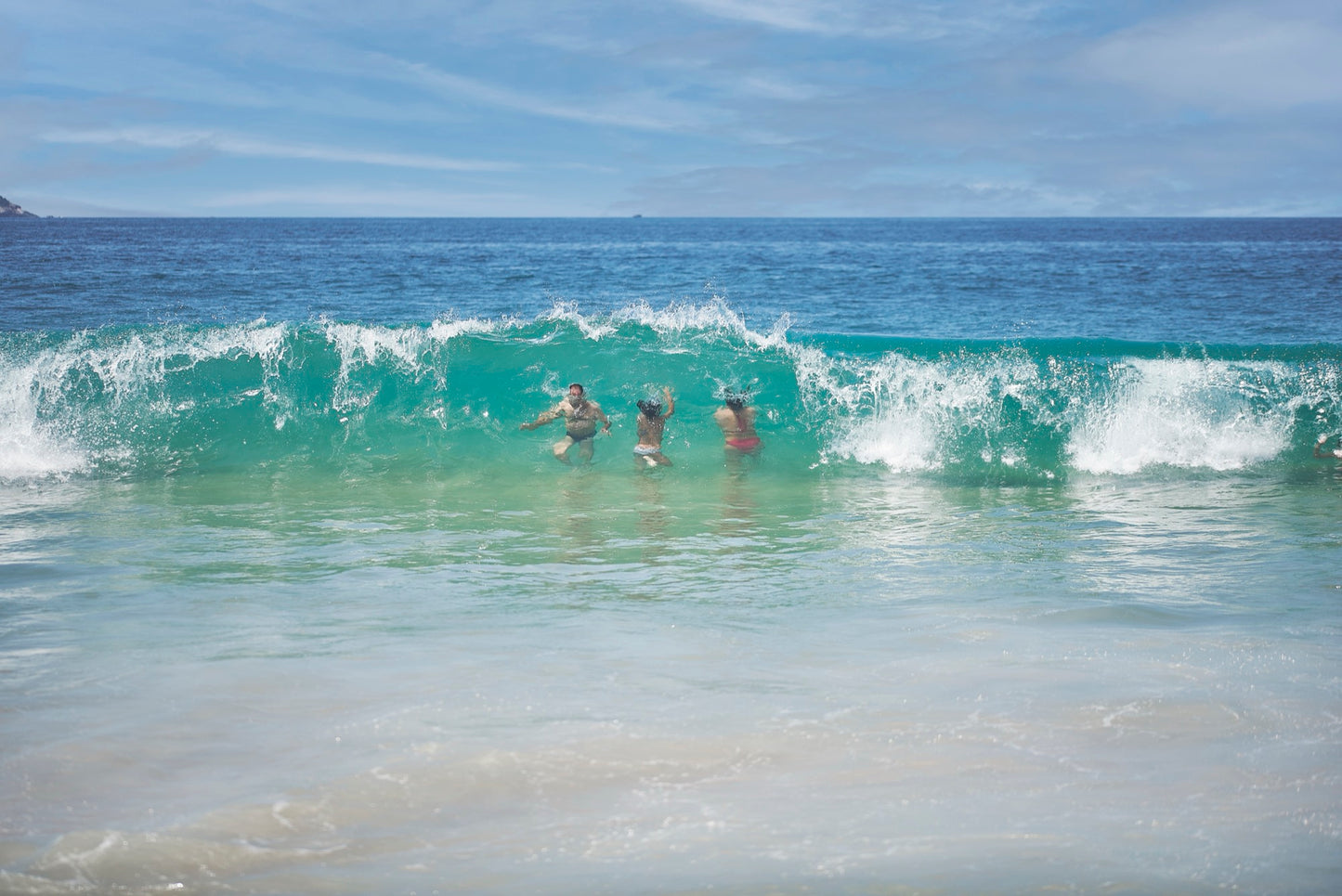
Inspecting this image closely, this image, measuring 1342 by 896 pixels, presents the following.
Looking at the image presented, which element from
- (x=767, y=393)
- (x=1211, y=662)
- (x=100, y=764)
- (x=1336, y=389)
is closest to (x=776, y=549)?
(x=1211, y=662)

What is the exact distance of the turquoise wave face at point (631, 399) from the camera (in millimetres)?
13914

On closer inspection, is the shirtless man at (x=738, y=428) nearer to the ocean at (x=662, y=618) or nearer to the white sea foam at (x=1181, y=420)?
the ocean at (x=662, y=618)

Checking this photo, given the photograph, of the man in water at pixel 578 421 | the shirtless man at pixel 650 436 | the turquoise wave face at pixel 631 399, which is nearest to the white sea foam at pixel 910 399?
the turquoise wave face at pixel 631 399

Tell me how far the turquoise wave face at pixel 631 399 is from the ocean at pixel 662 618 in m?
0.08

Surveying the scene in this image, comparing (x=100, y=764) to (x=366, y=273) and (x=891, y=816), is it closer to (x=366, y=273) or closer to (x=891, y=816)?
(x=891, y=816)

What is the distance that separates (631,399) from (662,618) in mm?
10738

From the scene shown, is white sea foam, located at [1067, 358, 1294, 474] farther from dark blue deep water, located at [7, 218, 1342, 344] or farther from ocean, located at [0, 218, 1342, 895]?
dark blue deep water, located at [7, 218, 1342, 344]

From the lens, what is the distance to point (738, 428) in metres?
13.6

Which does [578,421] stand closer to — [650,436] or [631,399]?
[650,436]

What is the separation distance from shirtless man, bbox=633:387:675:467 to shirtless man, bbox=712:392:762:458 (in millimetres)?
913

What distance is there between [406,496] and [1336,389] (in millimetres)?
15155

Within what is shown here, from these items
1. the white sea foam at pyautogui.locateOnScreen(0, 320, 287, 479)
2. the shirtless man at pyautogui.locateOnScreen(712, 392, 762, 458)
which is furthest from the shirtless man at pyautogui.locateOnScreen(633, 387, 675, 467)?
the white sea foam at pyautogui.locateOnScreen(0, 320, 287, 479)

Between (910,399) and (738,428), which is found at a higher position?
(910,399)

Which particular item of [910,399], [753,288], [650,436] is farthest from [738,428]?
[753,288]
